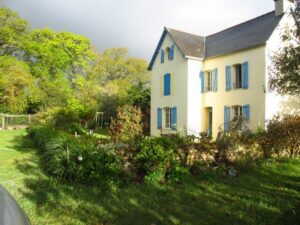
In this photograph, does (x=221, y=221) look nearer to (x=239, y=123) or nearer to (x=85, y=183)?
(x=85, y=183)

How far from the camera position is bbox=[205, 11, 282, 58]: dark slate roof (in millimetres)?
15326

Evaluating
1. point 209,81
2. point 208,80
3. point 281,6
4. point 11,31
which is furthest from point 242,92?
point 11,31

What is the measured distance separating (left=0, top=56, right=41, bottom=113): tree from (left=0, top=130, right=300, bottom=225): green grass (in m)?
21.3

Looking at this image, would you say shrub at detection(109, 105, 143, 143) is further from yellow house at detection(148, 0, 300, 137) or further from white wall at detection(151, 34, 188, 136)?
white wall at detection(151, 34, 188, 136)

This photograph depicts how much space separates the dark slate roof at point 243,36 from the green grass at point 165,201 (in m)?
9.81

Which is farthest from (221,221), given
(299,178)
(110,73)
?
(110,73)

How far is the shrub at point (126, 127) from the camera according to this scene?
30.2ft

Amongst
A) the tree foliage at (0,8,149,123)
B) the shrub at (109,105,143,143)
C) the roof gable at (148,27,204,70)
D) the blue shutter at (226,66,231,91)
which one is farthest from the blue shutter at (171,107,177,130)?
the shrub at (109,105,143,143)

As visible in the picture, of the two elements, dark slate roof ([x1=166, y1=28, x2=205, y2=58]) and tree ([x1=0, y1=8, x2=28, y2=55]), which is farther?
tree ([x1=0, y1=8, x2=28, y2=55])

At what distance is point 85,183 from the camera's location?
6734 mm

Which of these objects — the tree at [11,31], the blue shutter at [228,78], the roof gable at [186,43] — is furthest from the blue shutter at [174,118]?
the tree at [11,31]

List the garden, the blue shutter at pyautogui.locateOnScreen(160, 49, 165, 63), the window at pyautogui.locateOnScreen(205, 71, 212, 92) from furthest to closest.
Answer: the blue shutter at pyautogui.locateOnScreen(160, 49, 165, 63)
the window at pyautogui.locateOnScreen(205, 71, 212, 92)
the garden

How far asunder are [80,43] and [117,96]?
40.2ft

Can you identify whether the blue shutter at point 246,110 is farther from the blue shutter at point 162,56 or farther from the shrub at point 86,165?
the shrub at point 86,165
